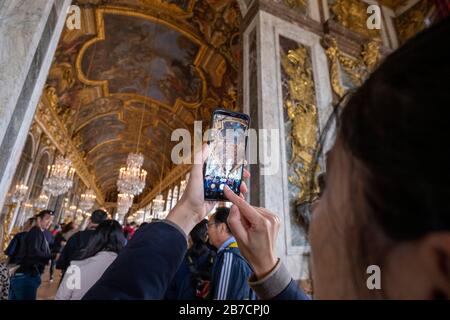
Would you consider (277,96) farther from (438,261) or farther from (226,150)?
(438,261)

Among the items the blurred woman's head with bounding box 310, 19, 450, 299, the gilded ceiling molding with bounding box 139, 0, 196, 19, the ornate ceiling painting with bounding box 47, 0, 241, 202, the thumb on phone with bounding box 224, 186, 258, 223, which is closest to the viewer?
the blurred woman's head with bounding box 310, 19, 450, 299

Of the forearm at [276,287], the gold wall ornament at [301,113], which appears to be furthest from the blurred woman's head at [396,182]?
the gold wall ornament at [301,113]

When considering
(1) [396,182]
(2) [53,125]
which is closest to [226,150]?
(1) [396,182]

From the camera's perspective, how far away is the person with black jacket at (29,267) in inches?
130

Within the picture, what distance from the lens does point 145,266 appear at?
54cm

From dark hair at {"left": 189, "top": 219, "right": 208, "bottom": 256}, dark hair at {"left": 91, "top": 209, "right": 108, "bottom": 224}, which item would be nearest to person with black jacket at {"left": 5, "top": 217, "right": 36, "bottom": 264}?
dark hair at {"left": 91, "top": 209, "right": 108, "bottom": 224}

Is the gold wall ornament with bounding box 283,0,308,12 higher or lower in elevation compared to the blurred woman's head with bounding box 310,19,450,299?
higher

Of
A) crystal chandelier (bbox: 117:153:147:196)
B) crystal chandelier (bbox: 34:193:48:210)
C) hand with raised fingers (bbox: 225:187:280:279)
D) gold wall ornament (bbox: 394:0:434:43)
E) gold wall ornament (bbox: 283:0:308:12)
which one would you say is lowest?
hand with raised fingers (bbox: 225:187:280:279)

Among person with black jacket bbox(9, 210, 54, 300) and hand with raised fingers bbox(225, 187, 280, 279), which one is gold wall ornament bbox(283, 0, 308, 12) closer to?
hand with raised fingers bbox(225, 187, 280, 279)

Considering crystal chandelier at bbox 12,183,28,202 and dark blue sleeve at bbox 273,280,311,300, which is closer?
dark blue sleeve at bbox 273,280,311,300

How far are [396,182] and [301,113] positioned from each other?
3.82 meters

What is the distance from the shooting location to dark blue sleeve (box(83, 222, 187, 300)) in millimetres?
500

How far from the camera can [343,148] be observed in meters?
0.42

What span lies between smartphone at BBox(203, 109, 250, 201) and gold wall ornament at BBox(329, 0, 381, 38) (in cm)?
576
